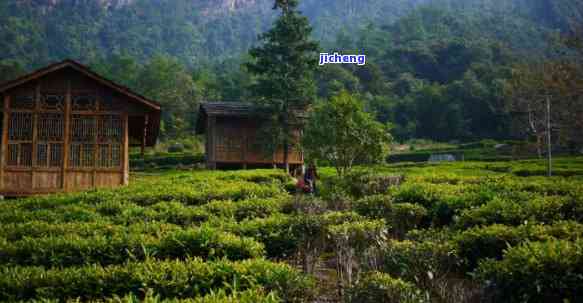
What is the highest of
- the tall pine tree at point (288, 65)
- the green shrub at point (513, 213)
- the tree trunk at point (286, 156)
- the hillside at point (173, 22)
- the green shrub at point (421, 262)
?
the hillside at point (173, 22)

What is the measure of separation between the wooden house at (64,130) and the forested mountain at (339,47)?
20525 mm

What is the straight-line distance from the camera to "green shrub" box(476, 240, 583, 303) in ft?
15.8

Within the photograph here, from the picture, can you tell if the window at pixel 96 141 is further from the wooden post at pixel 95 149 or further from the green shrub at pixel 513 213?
the green shrub at pixel 513 213

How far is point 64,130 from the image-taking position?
59.2 ft

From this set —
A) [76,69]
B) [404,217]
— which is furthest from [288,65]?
[404,217]

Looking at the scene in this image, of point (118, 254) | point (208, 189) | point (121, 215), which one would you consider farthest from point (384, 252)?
point (208, 189)

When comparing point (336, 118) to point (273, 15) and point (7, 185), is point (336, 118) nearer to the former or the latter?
point (7, 185)

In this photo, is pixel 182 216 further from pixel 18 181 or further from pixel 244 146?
pixel 244 146

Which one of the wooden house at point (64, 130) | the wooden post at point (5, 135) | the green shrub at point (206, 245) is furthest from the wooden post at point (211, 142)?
the green shrub at point (206, 245)

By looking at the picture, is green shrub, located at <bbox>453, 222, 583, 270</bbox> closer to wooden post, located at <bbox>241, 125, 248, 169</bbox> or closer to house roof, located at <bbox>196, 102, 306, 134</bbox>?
house roof, located at <bbox>196, 102, 306, 134</bbox>

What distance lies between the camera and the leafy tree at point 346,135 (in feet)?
62.6

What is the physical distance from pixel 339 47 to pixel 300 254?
91960 mm

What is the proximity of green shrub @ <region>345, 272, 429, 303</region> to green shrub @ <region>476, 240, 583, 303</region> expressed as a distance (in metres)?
0.94

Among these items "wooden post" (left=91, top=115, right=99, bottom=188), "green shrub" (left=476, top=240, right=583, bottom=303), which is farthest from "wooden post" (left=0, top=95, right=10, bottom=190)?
"green shrub" (left=476, top=240, right=583, bottom=303)
